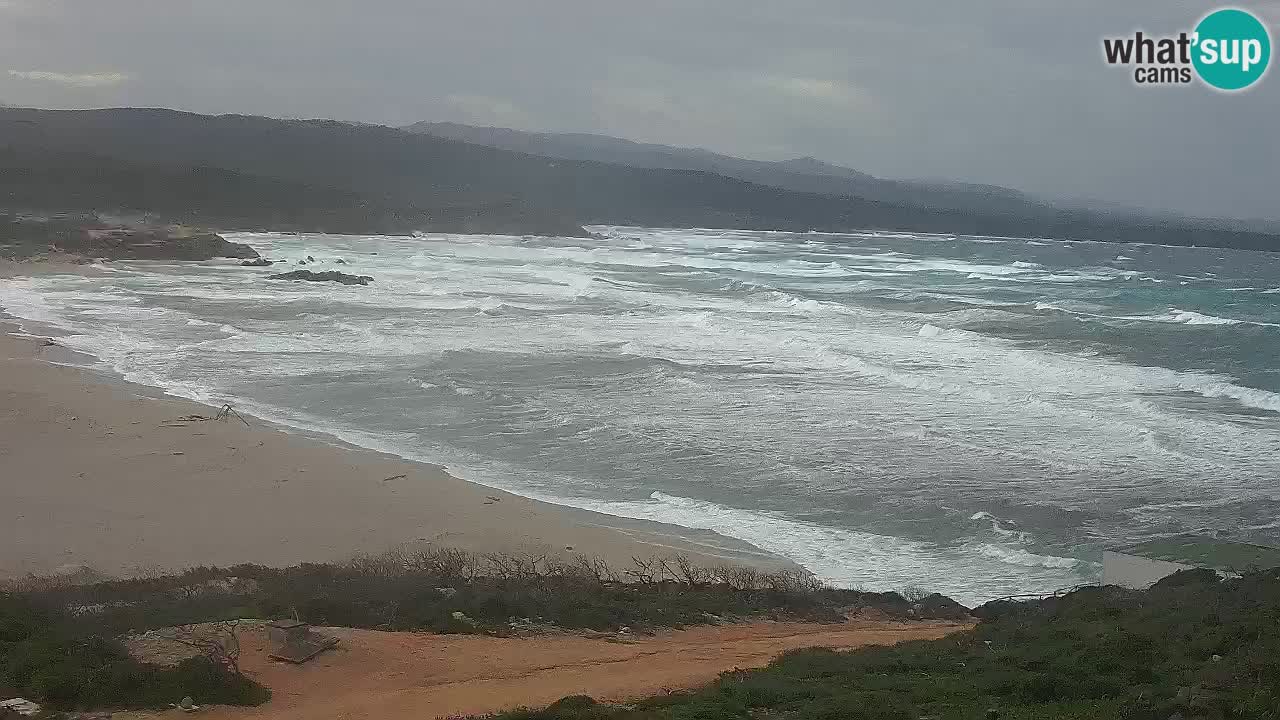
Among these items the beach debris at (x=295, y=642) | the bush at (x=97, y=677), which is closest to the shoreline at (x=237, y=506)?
the beach debris at (x=295, y=642)

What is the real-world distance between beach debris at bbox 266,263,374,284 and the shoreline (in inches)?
989

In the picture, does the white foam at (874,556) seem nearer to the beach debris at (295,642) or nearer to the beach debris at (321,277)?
the beach debris at (295,642)

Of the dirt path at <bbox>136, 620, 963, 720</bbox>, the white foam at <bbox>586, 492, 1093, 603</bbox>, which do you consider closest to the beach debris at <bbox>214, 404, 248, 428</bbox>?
the white foam at <bbox>586, 492, 1093, 603</bbox>

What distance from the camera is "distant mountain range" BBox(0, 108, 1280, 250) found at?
8112cm

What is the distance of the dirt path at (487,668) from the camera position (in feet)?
25.6

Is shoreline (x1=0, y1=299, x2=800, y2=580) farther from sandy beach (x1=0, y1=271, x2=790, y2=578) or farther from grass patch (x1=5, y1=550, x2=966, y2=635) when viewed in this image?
grass patch (x1=5, y1=550, x2=966, y2=635)

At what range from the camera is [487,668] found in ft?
29.0

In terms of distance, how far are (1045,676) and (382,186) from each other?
110 m

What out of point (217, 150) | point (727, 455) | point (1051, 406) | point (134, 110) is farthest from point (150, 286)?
point (134, 110)

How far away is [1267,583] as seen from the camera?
380 inches

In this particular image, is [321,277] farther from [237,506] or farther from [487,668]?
[487,668]

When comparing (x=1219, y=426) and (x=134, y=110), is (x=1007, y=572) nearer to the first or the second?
(x=1219, y=426)

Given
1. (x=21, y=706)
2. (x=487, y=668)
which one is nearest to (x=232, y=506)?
(x=487, y=668)

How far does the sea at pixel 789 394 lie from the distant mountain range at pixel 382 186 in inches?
1421
